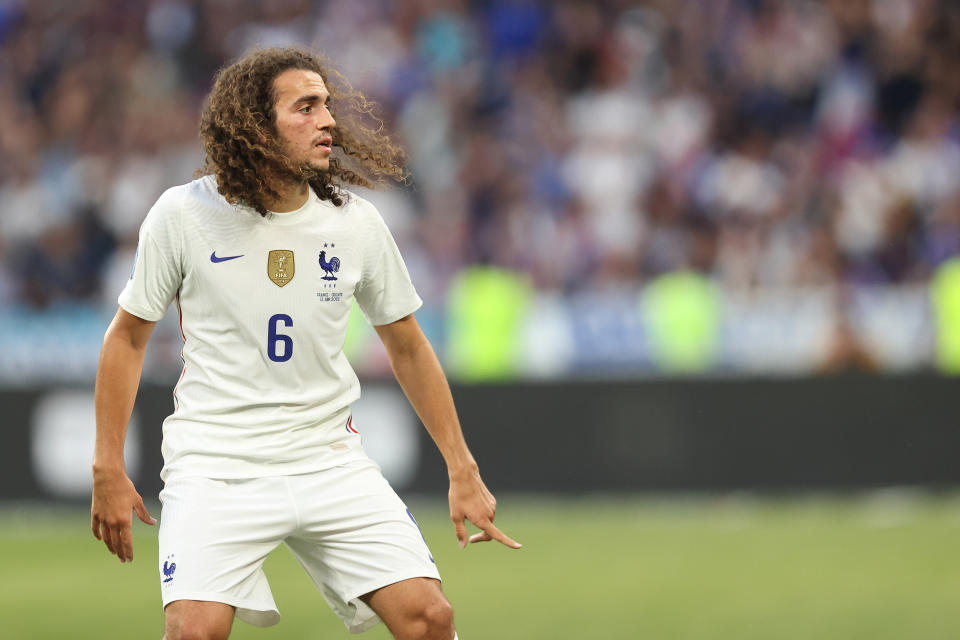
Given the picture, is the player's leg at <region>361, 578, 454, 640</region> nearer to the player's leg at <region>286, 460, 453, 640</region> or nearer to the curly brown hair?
the player's leg at <region>286, 460, 453, 640</region>

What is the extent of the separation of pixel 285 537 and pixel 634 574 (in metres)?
5.17

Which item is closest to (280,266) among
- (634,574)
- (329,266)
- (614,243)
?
(329,266)

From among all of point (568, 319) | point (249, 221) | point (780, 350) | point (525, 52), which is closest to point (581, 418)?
point (568, 319)

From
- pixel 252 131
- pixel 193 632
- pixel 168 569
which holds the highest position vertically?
pixel 252 131

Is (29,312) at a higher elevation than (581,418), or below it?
higher

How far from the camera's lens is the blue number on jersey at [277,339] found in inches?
177

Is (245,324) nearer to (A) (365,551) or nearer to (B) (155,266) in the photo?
(B) (155,266)

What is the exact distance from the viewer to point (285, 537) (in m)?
4.54

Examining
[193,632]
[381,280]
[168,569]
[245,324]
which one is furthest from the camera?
[381,280]

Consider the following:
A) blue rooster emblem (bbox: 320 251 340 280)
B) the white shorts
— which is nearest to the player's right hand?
the white shorts

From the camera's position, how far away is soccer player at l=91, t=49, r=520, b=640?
4434 millimetres

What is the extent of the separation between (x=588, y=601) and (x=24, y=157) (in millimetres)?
9255

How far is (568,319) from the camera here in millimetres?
12531

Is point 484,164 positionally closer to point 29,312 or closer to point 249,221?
point 29,312
